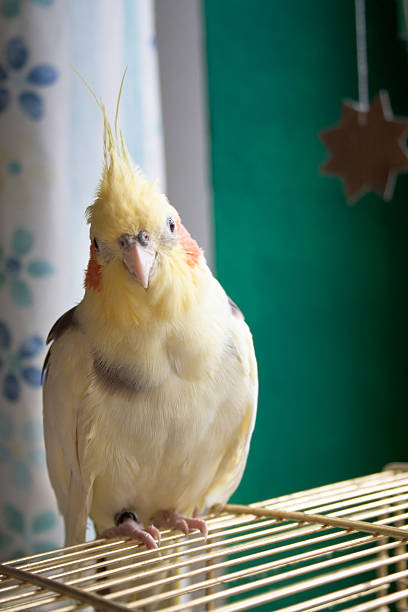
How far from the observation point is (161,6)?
1.84 meters

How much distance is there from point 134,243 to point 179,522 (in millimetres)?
439

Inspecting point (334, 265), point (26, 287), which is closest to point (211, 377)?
point (26, 287)

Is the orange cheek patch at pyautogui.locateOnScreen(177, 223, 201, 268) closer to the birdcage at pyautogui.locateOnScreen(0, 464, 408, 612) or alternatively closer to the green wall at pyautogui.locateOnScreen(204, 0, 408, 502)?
the birdcage at pyautogui.locateOnScreen(0, 464, 408, 612)

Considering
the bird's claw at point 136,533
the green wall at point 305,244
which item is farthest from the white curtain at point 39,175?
the green wall at point 305,244

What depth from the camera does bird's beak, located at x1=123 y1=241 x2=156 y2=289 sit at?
2.70 ft

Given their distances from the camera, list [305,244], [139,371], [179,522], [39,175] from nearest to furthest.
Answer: [139,371], [179,522], [39,175], [305,244]

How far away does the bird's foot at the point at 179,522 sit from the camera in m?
0.94

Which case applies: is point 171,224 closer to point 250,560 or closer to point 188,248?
point 188,248

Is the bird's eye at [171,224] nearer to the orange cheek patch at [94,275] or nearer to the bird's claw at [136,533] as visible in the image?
the orange cheek patch at [94,275]

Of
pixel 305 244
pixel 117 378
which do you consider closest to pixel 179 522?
Result: pixel 117 378

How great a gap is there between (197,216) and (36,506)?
0.94m

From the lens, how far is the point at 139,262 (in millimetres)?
822

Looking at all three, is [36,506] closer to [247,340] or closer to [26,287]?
[26,287]

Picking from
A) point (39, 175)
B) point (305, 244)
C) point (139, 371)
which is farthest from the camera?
point (305, 244)
